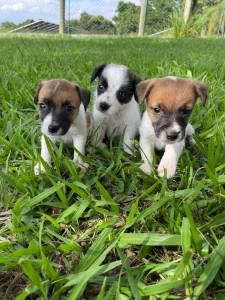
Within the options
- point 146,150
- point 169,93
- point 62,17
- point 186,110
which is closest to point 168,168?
point 146,150

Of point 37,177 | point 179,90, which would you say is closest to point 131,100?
point 179,90

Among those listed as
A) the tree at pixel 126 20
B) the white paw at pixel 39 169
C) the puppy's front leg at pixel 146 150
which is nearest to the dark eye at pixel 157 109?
the puppy's front leg at pixel 146 150

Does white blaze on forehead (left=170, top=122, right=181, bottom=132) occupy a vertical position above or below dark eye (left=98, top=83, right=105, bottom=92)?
below

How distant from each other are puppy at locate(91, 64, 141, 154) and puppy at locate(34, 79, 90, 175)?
0.26m

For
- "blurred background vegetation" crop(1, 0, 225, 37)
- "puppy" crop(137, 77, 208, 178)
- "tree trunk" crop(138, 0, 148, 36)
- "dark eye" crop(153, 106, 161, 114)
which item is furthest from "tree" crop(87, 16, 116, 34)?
"dark eye" crop(153, 106, 161, 114)

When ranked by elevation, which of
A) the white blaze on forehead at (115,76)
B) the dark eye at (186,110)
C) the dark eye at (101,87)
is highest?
the white blaze on forehead at (115,76)

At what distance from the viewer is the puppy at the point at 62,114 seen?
9.96 ft

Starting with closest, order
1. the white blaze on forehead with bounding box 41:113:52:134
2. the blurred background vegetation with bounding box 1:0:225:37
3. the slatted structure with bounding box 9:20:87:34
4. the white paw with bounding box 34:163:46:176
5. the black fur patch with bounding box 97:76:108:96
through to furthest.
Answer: the white paw with bounding box 34:163:46:176 → the white blaze on forehead with bounding box 41:113:52:134 → the black fur patch with bounding box 97:76:108:96 → the blurred background vegetation with bounding box 1:0:225:37 → the slatted structure with bounding box 9:20:87:34

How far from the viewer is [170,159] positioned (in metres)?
2.98

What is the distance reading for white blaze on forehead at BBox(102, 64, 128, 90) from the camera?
11.9ft

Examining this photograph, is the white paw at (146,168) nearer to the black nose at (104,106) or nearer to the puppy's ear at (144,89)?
the puppy's ear at (144,89)

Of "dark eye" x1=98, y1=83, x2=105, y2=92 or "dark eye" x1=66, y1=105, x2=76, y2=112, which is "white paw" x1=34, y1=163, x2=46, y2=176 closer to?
"dark eye" x1=66, y1=105, x2=76, y2=112

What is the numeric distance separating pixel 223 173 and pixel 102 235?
4.04ft

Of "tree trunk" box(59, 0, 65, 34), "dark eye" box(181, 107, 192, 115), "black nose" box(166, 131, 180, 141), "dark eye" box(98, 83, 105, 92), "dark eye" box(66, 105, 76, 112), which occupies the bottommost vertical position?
"tree trunk" box(59, 0, 65, 34)
